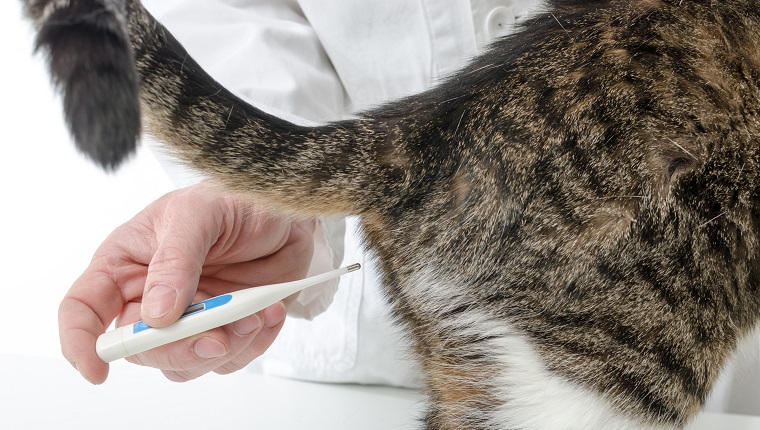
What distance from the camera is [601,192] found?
59 centimetres

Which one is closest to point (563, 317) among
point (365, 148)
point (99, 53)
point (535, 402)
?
point (535, 402)

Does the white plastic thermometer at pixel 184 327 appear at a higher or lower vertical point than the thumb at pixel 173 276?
lower

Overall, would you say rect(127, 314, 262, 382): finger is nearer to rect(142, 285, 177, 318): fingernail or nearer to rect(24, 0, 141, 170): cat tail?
rect(142, 285, 177, 318): fingernail

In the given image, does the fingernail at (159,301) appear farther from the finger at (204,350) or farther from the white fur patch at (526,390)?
the white fur patch at (526,390)

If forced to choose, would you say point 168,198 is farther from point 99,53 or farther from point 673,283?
point 673,283

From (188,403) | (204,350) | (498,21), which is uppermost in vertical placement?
(498,21)

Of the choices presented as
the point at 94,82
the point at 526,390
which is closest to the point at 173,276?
the point at 94,82

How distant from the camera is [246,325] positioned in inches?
30.7

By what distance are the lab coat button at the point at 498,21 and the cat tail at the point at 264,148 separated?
34 centimetres

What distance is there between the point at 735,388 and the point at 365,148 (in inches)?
30.5

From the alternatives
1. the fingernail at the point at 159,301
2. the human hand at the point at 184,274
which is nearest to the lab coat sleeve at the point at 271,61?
the human hand at the point at 184,274

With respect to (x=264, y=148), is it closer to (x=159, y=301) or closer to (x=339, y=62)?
(x=159, y=301)

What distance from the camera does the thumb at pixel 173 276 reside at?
0.66 meters

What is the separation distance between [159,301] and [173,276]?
0.04 m
